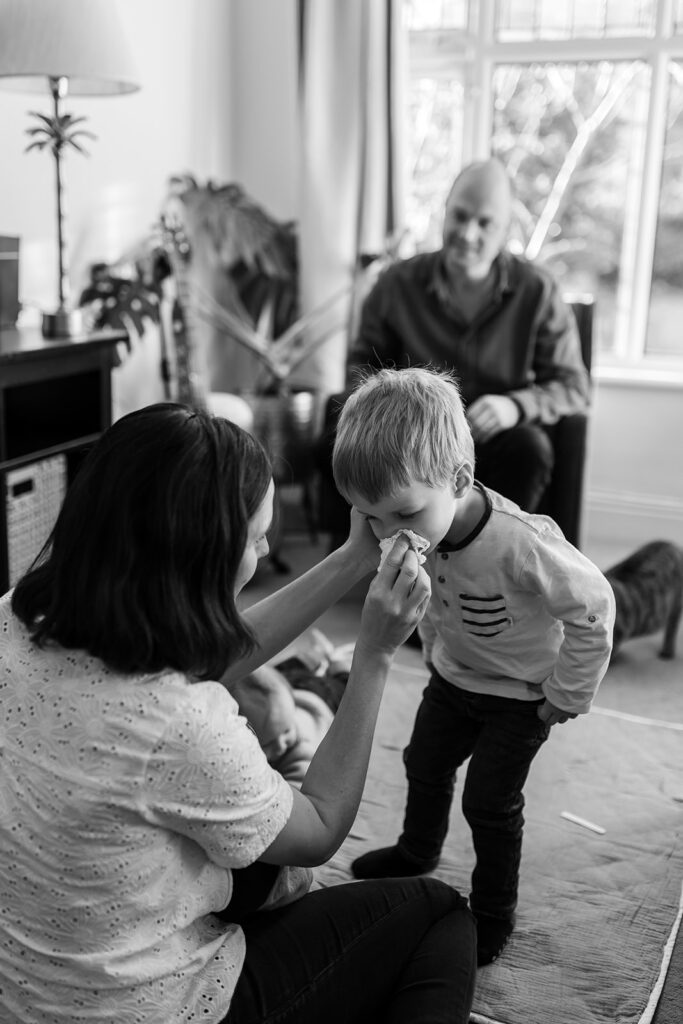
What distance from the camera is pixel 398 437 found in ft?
4.19

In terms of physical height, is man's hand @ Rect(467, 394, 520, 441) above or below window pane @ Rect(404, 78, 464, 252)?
below

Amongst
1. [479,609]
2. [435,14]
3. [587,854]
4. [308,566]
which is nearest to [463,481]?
[479,609]

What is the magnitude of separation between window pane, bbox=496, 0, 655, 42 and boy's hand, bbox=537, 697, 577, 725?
291cm

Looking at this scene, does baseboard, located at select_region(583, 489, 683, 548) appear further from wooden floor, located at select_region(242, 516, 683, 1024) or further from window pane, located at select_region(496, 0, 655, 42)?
window pane, located at select_region(496, 0, 655, 42)

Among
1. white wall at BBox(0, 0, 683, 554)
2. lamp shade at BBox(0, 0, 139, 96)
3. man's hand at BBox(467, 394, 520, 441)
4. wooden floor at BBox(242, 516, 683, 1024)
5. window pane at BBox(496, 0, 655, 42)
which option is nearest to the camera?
lamp shade at BBox(0, 0, 139, 96)

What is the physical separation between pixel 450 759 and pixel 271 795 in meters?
0.70

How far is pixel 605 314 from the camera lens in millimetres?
3857

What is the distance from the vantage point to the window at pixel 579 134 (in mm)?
3555

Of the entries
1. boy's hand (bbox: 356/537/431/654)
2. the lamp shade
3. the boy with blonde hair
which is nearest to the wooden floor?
the boy with blonde hair

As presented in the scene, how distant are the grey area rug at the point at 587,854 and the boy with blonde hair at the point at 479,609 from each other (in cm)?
9

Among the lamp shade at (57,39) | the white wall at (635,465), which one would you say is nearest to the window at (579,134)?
the white wall at (635,465)

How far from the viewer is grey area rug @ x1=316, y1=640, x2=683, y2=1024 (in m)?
1.47

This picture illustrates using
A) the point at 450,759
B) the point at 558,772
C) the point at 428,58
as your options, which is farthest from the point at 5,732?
the point at 428,58

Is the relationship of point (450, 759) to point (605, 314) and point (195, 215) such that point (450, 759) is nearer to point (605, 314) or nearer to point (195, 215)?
point (195, 215)
